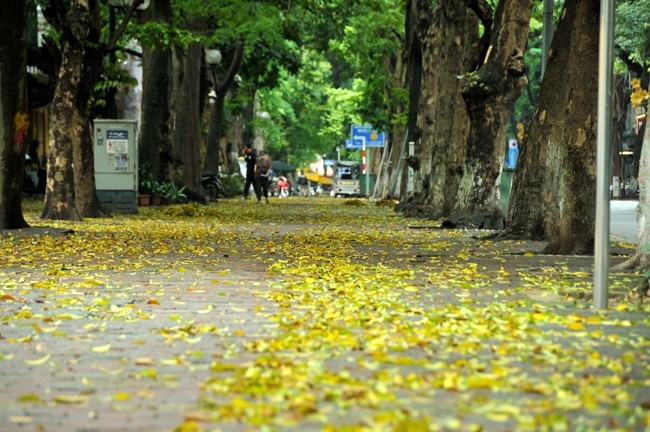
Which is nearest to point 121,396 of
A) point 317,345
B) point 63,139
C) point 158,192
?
point 317,345

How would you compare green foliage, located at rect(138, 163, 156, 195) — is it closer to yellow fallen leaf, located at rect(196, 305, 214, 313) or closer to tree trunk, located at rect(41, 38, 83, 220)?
tree trunk, located at rect(41, 38, 83, 220)

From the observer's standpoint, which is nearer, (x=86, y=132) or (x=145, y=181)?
(x=86, y=132)

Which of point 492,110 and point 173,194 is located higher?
point 492,110

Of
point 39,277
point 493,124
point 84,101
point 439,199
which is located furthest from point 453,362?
point 439,199

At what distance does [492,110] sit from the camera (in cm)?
2505

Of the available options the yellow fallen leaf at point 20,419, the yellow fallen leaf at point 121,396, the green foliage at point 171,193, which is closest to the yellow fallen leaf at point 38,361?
the yellow fallen leaf at point 121,396

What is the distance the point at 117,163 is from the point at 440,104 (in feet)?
25.7

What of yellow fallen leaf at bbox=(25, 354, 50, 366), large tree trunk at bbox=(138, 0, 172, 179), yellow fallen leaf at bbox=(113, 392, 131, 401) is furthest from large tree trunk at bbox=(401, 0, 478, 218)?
yellow fallen leaf at bbox=(113, 392, 131, 401)

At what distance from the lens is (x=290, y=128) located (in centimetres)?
9400

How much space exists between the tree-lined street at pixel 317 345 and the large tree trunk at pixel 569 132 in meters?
0.62

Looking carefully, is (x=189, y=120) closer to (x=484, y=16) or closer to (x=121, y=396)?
(x=484, y=16)

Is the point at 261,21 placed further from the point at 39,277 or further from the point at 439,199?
the point at 39,277

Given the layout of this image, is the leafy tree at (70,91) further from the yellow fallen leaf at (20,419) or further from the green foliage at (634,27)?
the green foliage at (634,27)

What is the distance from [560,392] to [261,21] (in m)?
35.4
